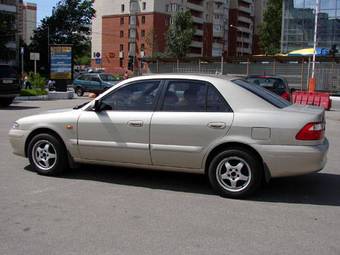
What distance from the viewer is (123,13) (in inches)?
3962

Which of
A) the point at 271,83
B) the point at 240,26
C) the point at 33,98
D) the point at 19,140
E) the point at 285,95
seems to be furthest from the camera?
the point at 240,26

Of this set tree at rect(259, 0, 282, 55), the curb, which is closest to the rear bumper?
the curb

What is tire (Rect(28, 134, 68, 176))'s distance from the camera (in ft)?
24.4

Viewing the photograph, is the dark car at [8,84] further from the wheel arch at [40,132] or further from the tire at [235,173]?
the tire at [235,173]

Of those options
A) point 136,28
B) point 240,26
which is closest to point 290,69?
point 136,28

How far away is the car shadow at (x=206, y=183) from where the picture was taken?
659cm

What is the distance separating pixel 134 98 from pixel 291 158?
7.53 feet

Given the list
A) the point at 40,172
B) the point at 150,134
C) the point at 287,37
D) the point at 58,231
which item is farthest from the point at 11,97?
the point at 287,37

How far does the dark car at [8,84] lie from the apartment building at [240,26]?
338ft

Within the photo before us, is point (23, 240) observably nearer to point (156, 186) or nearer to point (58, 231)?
point (58, 231)

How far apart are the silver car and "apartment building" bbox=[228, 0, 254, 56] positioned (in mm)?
115861

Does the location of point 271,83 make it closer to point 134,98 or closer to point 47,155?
point 134,98

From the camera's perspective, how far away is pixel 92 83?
32531 mm

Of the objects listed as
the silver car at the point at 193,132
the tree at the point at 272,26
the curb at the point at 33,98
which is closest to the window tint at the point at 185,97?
the silver car at the point at 193,132
